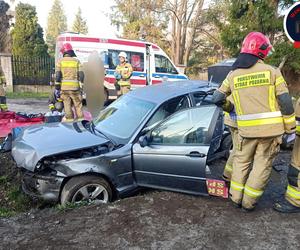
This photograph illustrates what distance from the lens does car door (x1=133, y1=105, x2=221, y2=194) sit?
13.0ft

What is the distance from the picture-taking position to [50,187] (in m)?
3.88

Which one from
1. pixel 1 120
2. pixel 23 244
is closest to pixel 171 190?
pixel 23 244

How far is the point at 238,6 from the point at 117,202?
13363 millimetres

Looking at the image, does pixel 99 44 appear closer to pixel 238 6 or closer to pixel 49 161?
pixel 238 6

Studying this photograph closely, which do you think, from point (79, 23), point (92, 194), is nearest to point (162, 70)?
point (92, 194)

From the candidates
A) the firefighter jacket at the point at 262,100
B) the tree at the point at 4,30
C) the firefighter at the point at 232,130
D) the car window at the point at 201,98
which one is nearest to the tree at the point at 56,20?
the tree at the point at 4,30

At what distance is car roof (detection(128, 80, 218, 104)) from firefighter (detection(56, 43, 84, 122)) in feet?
9.57

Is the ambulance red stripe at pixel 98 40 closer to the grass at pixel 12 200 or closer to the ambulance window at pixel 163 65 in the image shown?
the ambulance window at pixel 163 65

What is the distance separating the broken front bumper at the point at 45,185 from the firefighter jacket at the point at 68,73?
3771mm

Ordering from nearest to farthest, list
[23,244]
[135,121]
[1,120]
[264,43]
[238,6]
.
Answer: [23,244] < [264,43] < [135,121] < [1,120] < [238,6]

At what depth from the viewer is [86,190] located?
395 centimetres

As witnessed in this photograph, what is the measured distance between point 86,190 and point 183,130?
135 centimetres

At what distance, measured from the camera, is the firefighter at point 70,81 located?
292 inches

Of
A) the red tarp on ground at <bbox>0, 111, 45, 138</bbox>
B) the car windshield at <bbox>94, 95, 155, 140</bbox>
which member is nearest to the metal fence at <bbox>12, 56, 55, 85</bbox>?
the red tarp on ground at <bbox>0, 111, 45, 138</bbox>
